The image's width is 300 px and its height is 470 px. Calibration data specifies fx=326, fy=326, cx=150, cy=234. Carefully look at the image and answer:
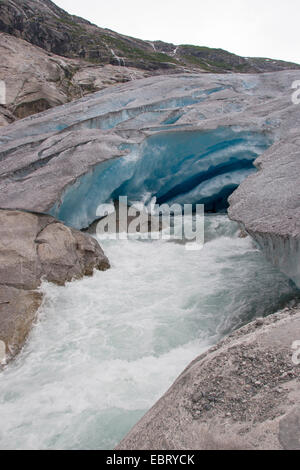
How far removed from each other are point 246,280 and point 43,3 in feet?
128

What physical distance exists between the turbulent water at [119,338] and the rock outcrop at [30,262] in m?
0.18

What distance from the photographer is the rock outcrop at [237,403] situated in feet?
4.96

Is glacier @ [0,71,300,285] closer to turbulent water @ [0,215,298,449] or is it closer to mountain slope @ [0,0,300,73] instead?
turbulent water @ [0,215,298,449]

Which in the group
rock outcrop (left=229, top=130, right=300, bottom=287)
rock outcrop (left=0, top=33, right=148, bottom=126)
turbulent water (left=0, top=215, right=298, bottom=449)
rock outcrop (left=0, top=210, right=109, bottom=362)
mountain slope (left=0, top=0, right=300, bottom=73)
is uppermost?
mountain slope (left=0, top=0, right=300, bottom=73)

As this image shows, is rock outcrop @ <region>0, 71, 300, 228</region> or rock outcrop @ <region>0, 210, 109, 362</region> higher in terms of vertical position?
rock outcrop @ <region>0, 71, 300, 228</region>

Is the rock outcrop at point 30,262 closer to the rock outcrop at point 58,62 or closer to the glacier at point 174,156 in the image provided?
the glacier at point 174,156

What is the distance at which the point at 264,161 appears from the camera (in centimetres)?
502

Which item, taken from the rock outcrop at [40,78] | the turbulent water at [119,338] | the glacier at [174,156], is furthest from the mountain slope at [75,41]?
the turbulent water at [119,338]

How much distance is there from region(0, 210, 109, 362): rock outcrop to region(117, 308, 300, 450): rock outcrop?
2.52 metres

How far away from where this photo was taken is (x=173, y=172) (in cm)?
991

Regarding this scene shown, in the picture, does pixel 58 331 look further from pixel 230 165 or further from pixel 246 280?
pixel 230 165

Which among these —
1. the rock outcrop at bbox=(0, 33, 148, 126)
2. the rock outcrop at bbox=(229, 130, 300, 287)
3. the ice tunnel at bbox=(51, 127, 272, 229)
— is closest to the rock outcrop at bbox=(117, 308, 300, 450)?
the rock outcrop at bbox=(229, 130, 300, 287)

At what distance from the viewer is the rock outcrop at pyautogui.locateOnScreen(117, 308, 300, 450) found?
1511mm

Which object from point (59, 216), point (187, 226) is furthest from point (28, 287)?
point (187, 226)
